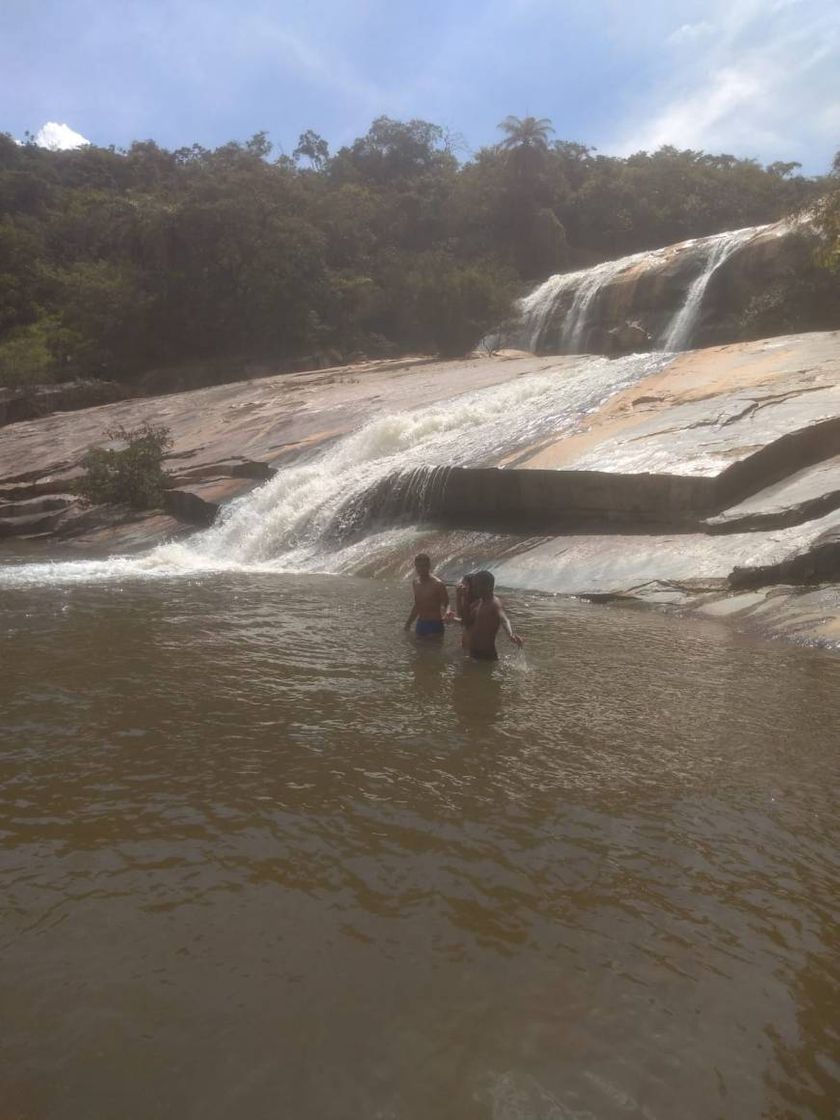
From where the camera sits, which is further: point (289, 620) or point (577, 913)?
point (289, 620)

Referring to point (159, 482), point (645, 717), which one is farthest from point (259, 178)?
point (645, 717)

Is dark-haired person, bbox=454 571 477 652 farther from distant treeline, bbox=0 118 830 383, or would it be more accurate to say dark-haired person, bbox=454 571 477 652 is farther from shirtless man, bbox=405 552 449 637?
distant treeline, bbox=0 118 830 383

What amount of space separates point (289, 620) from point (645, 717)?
14.4 feet

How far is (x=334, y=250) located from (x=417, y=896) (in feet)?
129

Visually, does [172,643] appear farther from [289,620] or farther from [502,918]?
[502,918]

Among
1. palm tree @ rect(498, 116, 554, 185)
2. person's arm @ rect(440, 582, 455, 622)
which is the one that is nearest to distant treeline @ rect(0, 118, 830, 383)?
palm tree @ rect(498, 116, 554, 185)

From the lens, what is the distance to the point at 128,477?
19344 millimetres

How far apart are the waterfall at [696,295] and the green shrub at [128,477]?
14.1 metres

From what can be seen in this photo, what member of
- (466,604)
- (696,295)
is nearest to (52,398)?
(696,295)

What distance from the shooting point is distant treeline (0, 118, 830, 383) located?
115ft

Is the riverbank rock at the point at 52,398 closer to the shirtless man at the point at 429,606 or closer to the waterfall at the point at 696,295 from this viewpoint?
the waterfall at the point at 696,295

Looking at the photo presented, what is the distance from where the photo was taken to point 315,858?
3.97 m

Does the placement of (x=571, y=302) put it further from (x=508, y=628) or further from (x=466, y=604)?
(x=508, y=628)

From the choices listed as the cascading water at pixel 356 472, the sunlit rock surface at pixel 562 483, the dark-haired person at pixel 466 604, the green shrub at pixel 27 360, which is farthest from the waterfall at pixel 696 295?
the green shrub at pixel 27 360
